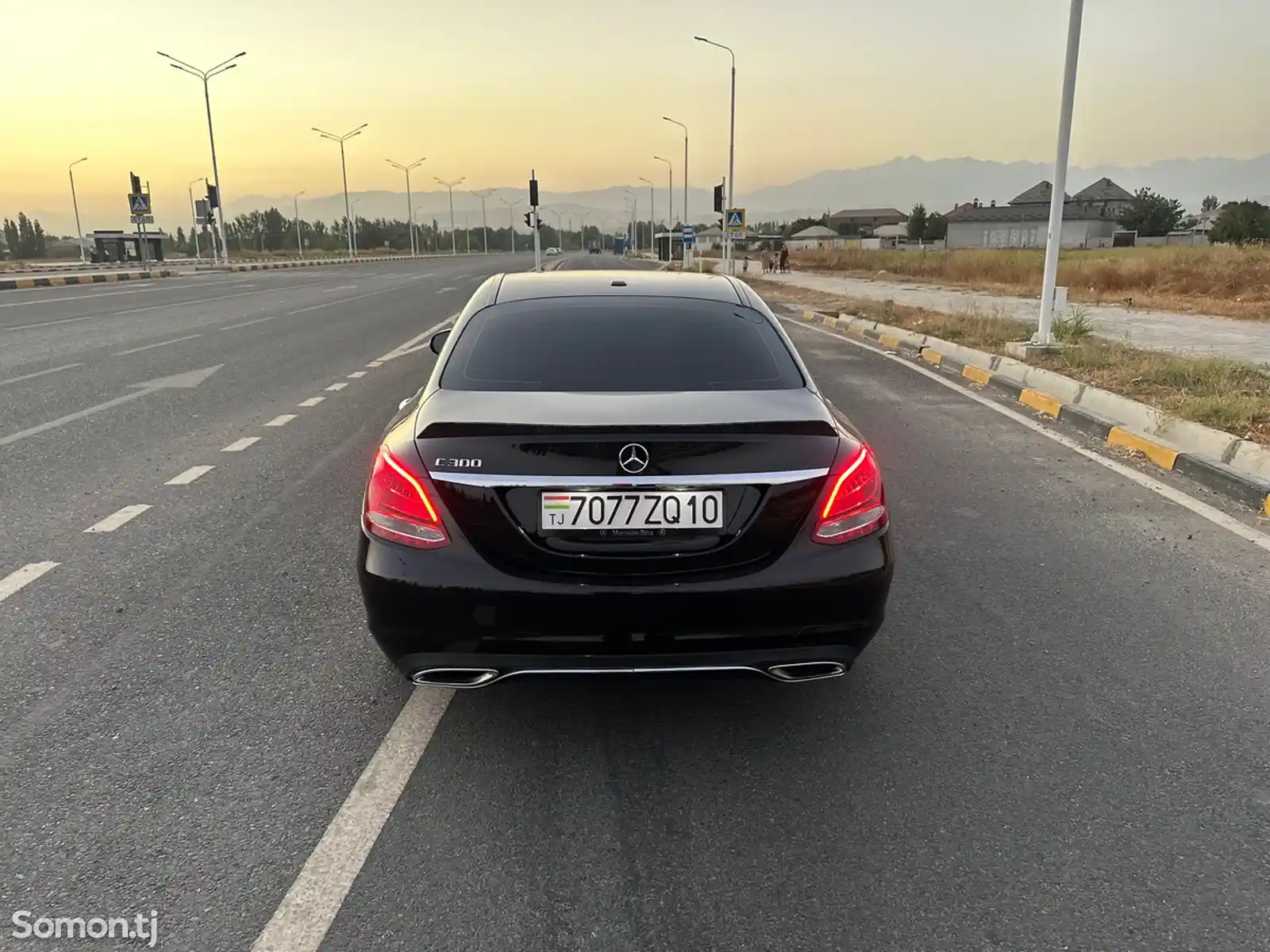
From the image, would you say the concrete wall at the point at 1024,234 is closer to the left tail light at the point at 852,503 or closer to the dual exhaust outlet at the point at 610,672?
the left tail light at the point at 852,503

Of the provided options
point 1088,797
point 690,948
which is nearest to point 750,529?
point 690,948

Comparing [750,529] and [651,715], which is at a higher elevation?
[750,529]

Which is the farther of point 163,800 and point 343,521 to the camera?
point 343,521

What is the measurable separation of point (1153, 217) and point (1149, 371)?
10160 centimetres

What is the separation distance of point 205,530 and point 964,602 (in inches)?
158

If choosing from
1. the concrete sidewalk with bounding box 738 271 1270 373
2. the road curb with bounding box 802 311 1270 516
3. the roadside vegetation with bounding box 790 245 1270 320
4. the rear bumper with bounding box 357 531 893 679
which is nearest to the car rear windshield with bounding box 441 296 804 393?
the rear bumper with bounding box 357 531 893 679

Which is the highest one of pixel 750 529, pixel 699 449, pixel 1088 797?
pixel 699 449

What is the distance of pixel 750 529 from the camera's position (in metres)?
2.69

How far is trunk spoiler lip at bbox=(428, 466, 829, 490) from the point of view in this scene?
263cm

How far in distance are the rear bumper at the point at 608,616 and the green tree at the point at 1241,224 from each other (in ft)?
215

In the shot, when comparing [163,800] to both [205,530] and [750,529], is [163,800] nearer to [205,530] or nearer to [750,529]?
[750,529]

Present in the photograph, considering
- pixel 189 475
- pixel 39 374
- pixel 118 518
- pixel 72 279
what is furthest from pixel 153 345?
pixel 72 279

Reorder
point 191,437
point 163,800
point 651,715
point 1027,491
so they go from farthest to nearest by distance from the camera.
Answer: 1. point 191,437
2. point 1027,491
3. point 651,715
4. point 163,800

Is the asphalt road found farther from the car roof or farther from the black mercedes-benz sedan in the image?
the car roof
